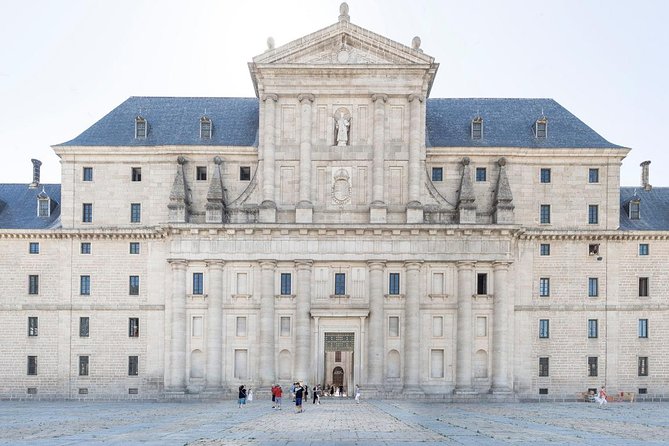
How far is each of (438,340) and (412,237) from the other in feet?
26.2

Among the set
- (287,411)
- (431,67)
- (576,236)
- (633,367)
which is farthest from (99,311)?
(633,367)

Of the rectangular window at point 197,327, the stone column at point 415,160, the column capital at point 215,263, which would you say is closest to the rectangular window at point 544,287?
the stone column at point 415,160

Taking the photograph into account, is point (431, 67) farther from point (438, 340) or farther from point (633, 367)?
point (633, 367)

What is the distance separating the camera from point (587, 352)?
191 feet

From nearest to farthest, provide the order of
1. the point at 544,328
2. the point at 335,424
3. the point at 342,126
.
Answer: the point at 335,424 < the point at 342,126 < the point at 544,328

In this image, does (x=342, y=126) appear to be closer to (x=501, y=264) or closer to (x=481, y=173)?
(x=481, y=173)

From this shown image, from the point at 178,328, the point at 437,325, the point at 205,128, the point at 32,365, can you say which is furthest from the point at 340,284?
the point at 32,365

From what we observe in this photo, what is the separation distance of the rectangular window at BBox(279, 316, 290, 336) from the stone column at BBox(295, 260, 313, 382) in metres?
0.93

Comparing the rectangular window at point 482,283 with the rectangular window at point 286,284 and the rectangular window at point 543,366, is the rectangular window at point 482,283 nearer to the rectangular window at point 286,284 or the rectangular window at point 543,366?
the rectangular window at point 543,366

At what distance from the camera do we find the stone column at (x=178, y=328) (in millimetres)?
56344

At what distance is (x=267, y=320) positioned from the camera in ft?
185

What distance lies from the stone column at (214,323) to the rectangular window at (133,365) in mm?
6111

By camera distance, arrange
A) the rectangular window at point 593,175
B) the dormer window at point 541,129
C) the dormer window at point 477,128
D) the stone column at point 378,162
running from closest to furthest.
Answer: the stone column at point 378,162 < the rectangular window at point 593,175 < the dormer window at point 477,128 < the dormer window at point 541,129

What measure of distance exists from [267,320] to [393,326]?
9.41 metres
